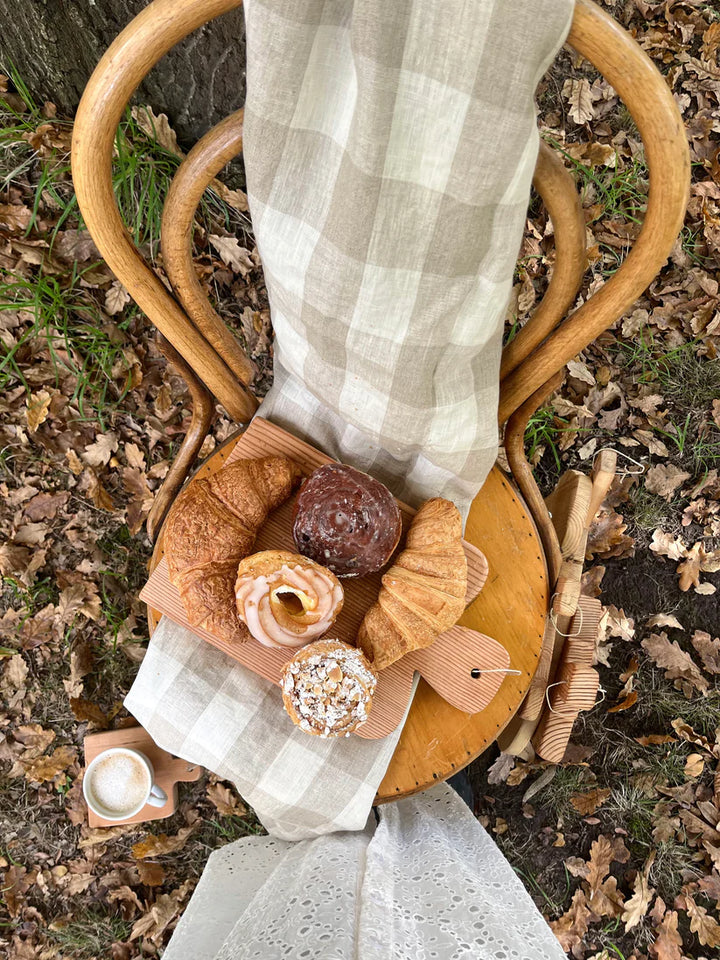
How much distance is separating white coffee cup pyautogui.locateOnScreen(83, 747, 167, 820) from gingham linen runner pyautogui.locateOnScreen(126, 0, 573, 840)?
1.61 feet

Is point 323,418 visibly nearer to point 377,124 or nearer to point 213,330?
point 213,330

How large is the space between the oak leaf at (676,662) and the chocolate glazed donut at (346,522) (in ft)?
4.90

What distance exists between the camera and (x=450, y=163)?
0.91 meters

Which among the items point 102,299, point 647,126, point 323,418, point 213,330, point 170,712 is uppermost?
point 647,126

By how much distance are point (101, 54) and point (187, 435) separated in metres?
1.19

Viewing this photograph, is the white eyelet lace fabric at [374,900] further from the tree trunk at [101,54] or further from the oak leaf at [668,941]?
the tree trunk at [101,54]

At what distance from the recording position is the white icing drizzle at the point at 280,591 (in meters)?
1.22

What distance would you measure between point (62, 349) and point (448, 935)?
79.5 inches

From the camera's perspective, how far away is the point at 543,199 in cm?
110

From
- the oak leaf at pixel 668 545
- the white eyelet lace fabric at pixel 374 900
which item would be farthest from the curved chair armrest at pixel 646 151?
the oak leaf at pixel 668 545

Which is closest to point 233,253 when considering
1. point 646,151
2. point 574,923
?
point 646,151

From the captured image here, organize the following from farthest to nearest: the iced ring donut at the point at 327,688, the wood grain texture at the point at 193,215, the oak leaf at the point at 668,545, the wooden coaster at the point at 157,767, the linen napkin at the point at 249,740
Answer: the oak leaf at the point at 668,545, the wooden coaster at the point at 157,767, the linen napkin at the point at 249,740, the iced ring donut at the point at 327,688, the wood grain texture at the point at 193,215

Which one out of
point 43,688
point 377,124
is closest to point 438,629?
point 377,124

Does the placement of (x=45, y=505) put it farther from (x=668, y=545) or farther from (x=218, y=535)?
(x=668, y=545)
